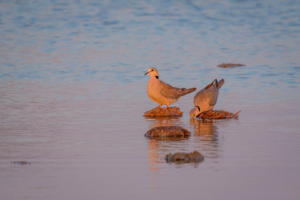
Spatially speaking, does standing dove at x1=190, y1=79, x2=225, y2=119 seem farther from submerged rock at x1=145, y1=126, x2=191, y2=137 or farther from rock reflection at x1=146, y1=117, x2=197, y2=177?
rock reflection at x1=146, y1=117, x2=197, y2=177

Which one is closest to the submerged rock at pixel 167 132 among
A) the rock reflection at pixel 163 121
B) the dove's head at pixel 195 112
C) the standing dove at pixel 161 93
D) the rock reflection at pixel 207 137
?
→ the rock reflection at pixel 207 137

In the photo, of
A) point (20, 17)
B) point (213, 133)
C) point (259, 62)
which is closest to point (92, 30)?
point (20, 17)

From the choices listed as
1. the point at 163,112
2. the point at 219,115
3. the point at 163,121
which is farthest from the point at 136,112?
the point at 219,115

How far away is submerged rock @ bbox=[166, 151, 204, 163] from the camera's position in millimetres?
9000

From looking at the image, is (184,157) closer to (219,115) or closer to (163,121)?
(163,121)

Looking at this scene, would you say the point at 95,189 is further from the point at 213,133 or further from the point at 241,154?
the point at 213,133

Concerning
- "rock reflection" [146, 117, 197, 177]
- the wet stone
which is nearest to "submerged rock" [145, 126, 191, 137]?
"rock reflection" [146, 117, 197, 177]

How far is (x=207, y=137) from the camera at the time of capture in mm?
11203

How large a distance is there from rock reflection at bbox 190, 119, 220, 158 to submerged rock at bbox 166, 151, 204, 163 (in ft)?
1.29

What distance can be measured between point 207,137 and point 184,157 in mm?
2256

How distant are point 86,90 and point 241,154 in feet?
30.2

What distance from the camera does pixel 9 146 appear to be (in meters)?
10.1

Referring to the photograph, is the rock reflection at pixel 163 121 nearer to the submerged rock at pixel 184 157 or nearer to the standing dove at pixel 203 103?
the standing dove at pixel 203 103

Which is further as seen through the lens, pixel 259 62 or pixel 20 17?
pixel 20 17
